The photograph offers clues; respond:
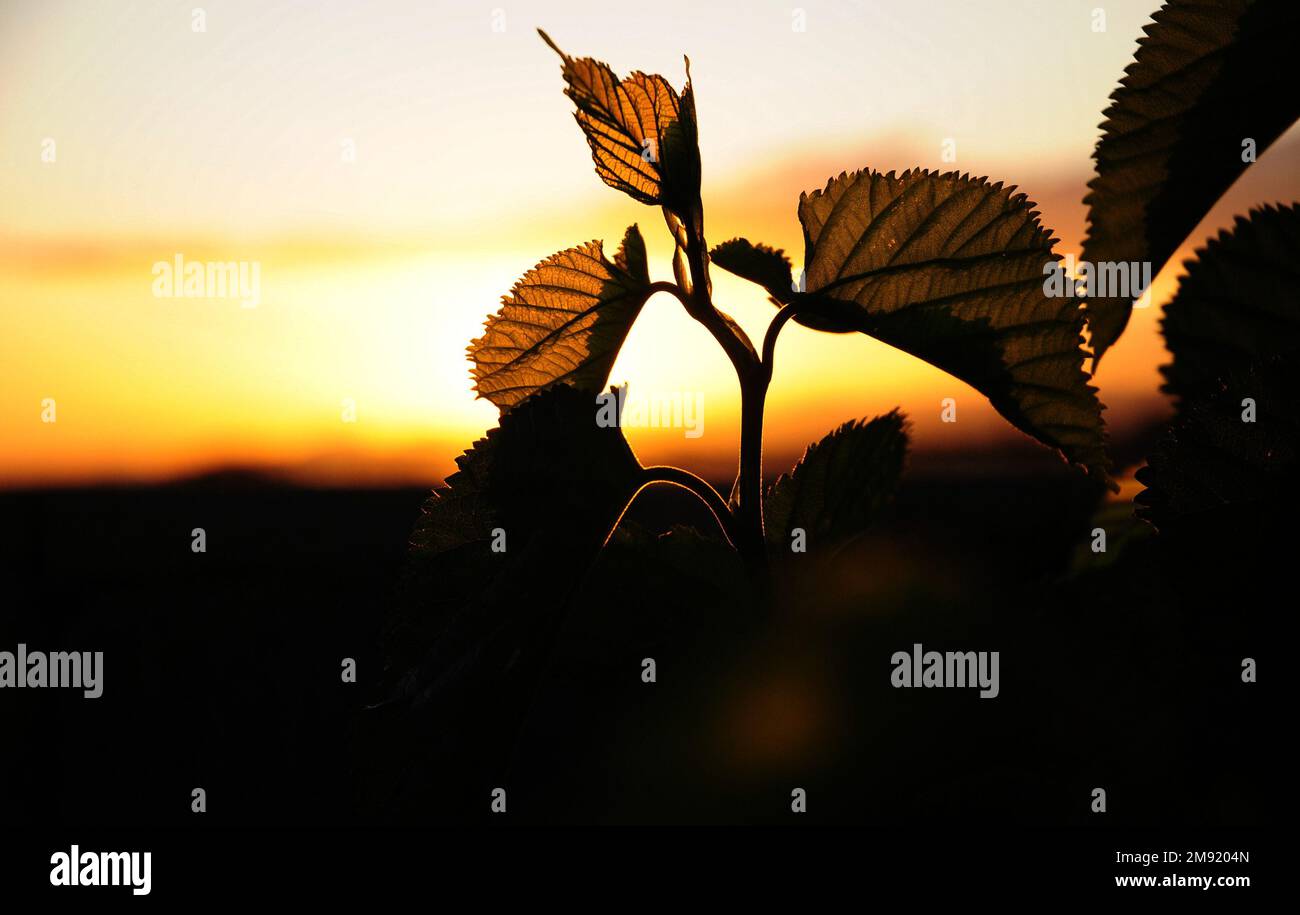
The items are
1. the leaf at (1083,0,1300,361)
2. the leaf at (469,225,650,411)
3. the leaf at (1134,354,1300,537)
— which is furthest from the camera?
the leaf at (469,225,650,411)

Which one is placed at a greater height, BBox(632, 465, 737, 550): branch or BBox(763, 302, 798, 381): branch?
BBox(763, 302, 798, 381): branch

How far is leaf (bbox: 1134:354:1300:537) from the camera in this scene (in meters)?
0.39

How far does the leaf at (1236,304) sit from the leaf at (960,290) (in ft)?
0.41

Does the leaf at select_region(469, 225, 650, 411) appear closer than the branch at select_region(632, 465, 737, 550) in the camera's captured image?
No

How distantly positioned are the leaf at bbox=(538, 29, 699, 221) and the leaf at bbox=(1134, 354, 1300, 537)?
27 centimetres

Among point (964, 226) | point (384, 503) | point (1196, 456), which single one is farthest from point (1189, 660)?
point (384, 503)

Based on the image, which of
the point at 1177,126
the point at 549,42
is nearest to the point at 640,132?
the point at 549,42

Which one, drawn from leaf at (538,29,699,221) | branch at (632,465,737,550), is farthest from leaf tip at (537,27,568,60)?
branch at (632,465,737,550)

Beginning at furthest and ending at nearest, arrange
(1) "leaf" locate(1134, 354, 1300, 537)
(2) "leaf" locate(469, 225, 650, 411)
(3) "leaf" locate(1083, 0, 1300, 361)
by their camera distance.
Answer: (2) "leaf" locate(469, 225, 650, 411), (3) "leaf" locate(1083, 0, 1300, 361), (1) "leaf" locate(1134, 354, 1300, 537)

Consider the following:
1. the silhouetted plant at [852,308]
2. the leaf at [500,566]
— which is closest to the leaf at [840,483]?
the silhouetted plant at [852,308]

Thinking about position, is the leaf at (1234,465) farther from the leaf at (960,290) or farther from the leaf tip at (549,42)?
the leaf tip at (549,42)

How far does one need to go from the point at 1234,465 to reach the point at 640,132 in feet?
1.08

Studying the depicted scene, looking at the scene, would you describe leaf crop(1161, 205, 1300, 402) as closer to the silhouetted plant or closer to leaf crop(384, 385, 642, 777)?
the silhouetted plant
